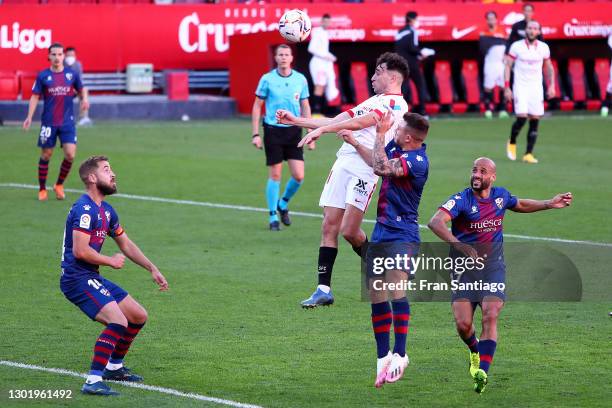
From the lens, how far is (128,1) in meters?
34.4

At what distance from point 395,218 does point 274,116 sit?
6766mm

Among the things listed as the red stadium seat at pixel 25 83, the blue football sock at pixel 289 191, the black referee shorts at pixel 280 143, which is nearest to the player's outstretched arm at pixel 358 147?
the black referee shorts at pixel 280 143

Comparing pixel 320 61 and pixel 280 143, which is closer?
pixel 280 143

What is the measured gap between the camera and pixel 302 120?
32.0 feet

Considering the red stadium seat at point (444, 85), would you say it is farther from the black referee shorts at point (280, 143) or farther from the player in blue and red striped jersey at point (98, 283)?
the player in blue and red striped jersey at point (98, 283)

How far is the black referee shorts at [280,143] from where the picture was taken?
15273 millimetres

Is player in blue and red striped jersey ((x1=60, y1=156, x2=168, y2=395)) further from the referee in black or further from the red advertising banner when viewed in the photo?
the red advertising banner

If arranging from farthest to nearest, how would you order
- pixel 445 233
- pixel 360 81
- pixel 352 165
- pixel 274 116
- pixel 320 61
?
pixel 360 81 → pixel 320 61 → pixel 274 116 → pixel 352 165 → pixel 445 233

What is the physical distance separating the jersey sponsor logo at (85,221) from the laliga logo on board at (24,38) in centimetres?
2435

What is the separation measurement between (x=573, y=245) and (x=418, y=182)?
5.87 m

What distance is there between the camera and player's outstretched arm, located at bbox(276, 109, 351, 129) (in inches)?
374

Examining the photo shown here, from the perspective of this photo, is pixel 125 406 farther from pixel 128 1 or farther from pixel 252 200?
pixel 128 1

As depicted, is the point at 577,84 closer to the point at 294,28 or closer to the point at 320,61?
the point at 320,61

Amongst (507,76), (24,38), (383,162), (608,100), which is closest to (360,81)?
(608,100)
